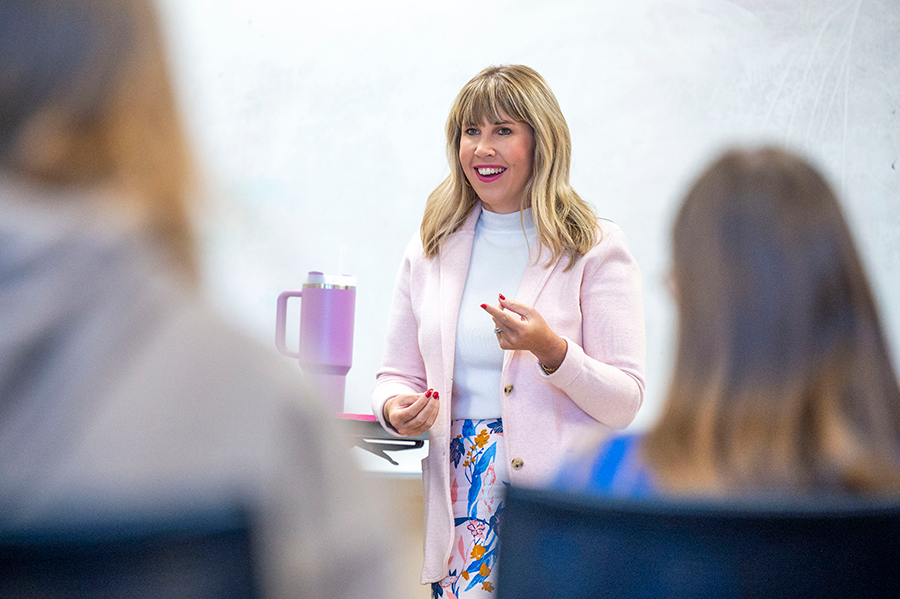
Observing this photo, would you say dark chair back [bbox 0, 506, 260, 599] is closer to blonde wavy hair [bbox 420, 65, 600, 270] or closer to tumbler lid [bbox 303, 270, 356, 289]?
blonde wavy hair [bbox 420, 65, 600, 270]

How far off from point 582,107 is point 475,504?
1499mm

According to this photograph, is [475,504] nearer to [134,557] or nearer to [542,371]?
[542,371]

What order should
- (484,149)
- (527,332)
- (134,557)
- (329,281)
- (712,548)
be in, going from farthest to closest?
(329,281) < (484,149) < (527,332) < (712,548) < (134,557)

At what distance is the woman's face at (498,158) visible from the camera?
1.46 metres

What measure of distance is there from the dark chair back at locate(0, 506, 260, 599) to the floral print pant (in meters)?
0.99

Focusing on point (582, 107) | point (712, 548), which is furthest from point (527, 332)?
point (582, 107)

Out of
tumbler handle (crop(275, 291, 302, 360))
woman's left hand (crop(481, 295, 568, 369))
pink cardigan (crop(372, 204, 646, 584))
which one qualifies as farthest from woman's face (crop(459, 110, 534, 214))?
tumbler handle (crop(275, 291, 302, 360))

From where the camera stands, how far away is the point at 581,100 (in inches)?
95.3

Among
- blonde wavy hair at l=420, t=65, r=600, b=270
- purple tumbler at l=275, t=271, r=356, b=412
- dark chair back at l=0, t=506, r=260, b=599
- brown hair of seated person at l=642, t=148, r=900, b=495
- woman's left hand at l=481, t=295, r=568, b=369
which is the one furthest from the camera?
purple tumbler at l=275, t=271, r=356, b=412

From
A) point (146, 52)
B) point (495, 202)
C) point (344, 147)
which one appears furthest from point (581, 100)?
point (146, 52)

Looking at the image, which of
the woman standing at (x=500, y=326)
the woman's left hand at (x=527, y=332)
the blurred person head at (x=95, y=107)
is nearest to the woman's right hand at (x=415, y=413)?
the woman standing at (x=500, y=326)

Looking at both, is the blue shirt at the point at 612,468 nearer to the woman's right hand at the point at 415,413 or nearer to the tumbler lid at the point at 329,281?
the woman's right hand at the point at 415,413

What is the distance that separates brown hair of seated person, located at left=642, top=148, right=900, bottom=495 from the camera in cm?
66

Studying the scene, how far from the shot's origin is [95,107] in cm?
39
